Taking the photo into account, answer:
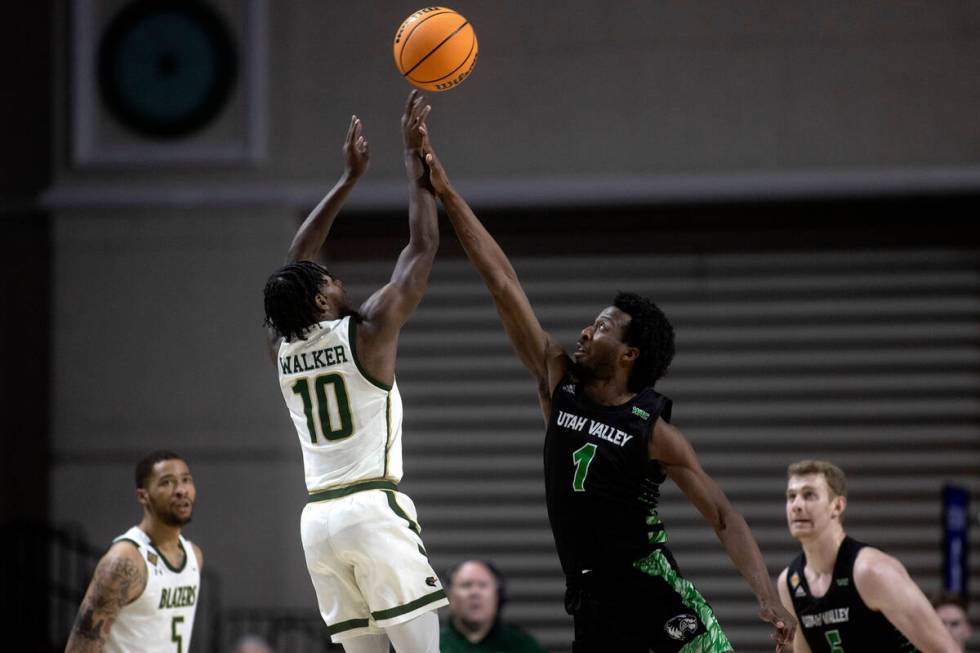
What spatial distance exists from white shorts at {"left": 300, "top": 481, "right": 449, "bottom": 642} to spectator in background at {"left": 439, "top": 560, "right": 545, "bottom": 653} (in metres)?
2.54

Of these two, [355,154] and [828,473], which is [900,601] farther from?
[355,154]

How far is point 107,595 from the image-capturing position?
668 cm

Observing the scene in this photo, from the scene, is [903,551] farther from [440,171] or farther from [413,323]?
[440,171]

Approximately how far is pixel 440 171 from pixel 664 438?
1.60 metres

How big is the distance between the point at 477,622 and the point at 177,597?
2092 millimetres

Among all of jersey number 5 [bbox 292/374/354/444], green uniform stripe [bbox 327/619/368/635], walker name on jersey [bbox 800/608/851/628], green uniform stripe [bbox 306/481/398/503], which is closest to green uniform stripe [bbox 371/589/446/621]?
green uniform stripe [bbox 327/619/368/635]

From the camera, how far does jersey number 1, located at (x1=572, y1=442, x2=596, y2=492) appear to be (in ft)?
18.9

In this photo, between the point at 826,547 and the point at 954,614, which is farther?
the point at 954,614

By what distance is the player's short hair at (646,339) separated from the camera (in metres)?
5.92

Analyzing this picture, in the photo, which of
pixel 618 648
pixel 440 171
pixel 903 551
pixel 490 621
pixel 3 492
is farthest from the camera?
pixel 3 492

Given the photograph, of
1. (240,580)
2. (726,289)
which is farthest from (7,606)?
(726,289)

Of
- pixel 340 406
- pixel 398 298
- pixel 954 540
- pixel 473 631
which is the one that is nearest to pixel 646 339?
pixel 398 298

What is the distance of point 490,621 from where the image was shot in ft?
27.9

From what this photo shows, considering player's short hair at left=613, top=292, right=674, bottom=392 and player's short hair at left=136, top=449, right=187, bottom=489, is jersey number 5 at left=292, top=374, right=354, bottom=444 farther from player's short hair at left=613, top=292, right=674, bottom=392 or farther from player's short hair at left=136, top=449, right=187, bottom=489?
player's short hair at left=136, top=449, right=187, bottom=489
